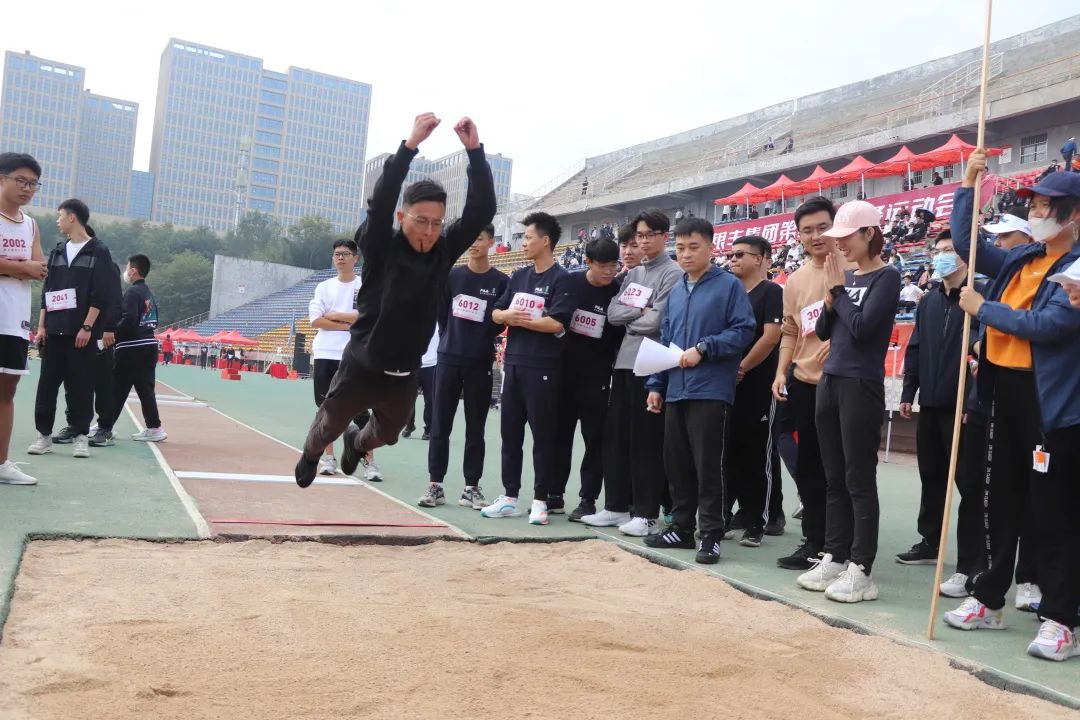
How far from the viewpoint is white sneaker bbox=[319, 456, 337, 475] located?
21.3 ft

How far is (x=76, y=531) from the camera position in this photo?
157 inches

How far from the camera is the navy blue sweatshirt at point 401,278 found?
3.58m

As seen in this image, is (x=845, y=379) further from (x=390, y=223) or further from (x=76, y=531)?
(x=76, y=531)

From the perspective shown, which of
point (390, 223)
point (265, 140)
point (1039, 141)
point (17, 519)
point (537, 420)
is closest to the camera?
point (390, 223)

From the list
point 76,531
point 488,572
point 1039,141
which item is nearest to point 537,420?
point 488,572

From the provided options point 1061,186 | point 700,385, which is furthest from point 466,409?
point 1061,186

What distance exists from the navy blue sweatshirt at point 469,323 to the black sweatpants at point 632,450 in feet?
2.97

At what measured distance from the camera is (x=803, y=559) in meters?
4.43

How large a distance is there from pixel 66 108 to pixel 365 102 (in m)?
46.4

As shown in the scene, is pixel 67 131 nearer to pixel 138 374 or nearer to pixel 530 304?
pixel 138 374

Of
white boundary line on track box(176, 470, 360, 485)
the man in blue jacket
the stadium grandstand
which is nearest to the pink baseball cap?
the man in blue jacket

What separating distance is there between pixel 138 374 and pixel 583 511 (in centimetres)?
453

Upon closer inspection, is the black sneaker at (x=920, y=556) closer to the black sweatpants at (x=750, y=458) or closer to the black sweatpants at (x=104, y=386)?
the black sweatpants at (x=750, y=458)

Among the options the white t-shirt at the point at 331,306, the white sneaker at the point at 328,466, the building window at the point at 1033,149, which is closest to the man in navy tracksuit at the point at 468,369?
the white t-shirt at the point at 331,306
